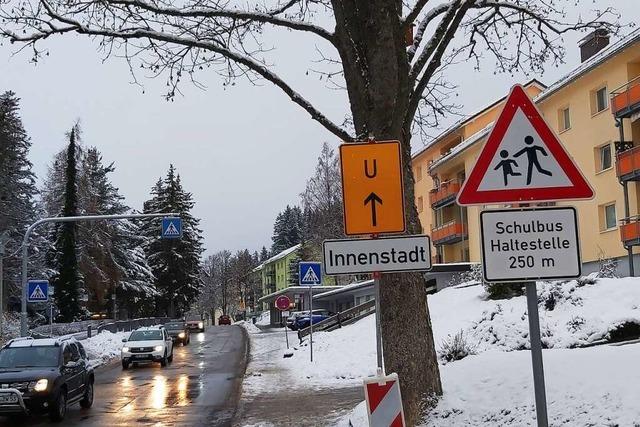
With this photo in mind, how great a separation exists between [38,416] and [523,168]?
1424cm

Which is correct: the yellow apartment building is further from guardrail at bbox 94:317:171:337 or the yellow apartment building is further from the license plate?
guardrail at bbox 94:317:171:337

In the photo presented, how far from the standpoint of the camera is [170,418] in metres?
14.5

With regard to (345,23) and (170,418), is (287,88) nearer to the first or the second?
(345,23)

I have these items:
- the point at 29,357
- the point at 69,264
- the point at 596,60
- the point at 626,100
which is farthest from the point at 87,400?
the point at 69,264

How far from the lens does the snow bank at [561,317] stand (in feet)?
52.0

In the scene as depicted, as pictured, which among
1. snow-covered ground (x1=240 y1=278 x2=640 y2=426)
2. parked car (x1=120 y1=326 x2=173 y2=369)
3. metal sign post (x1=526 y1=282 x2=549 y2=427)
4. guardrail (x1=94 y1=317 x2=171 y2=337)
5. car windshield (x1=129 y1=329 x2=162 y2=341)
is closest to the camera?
metal sign post (x1=526 y1=282 x2=549 y2=427)

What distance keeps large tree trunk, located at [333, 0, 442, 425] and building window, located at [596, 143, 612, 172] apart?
25.7m

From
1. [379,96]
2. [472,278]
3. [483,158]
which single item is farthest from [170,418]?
[472,278]

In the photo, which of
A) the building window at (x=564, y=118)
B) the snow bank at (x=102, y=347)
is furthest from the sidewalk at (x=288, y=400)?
the building window at (x=564, y=118)

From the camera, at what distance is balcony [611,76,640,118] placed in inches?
1119

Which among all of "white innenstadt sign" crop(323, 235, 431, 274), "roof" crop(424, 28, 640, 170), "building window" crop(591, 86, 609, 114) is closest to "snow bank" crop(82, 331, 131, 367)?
"roof" crop(424, 28, 640, 170)

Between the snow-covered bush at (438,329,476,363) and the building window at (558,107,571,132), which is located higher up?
the building window at (558,107,571,132)

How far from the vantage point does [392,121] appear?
9258mm

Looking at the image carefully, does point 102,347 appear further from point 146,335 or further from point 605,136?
point 605,136
